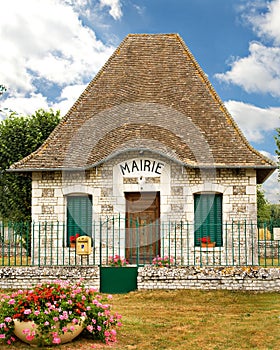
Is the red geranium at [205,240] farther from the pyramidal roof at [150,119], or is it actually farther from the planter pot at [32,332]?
the planter pot at [32,332]

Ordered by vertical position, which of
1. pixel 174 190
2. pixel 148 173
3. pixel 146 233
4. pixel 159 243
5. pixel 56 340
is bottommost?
pixel 56 340

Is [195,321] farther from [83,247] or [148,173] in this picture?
[148,173]

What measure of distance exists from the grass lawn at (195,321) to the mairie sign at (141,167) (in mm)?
4108

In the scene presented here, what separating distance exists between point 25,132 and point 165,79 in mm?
9177

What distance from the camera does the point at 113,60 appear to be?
17.0 meters

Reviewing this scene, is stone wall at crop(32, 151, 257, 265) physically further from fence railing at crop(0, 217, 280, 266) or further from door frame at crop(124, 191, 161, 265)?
door frame at crop(124, 191, 161, 265)

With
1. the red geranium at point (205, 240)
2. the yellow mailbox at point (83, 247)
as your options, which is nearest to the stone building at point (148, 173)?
the red geranium at point (205, 240)

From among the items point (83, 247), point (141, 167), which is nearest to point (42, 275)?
point (83, 247)

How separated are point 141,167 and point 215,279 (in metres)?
4.34

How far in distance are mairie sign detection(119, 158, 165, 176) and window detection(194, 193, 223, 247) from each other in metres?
1.39

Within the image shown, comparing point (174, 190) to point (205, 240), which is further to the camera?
point (174, 190)

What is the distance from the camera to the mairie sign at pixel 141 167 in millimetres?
14242

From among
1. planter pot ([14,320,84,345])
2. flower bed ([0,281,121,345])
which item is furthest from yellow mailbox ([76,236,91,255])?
planter pot ([14,320,84,345])

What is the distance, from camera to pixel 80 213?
14688mm
